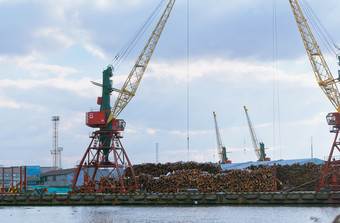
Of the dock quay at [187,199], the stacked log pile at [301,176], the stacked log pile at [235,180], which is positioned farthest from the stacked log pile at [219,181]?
the dock quay at [187,199]

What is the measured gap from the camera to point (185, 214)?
57344 millimetres

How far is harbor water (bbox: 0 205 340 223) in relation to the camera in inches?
2044

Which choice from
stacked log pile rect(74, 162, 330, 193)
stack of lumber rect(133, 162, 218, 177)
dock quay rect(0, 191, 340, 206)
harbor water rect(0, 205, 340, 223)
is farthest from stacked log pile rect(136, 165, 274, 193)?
harbor water rect(0, 205, 340, 223)

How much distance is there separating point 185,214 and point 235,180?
24.9 meters

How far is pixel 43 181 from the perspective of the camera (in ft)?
494

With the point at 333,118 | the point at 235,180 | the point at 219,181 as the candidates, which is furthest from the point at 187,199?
the point at 333,118

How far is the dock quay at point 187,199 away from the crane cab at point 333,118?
48.2 feet

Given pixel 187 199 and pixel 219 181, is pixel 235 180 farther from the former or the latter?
pixel 187 199

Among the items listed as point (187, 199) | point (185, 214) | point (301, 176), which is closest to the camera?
point (185, 214)

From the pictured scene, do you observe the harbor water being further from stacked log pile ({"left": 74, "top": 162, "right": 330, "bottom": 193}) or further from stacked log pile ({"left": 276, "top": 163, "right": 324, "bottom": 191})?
stacked log pile ({"left": 276, "top": 163, "right": 324, "bottom": 191})

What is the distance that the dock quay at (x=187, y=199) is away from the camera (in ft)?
221

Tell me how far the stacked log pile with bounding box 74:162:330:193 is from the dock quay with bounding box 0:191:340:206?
6790mm

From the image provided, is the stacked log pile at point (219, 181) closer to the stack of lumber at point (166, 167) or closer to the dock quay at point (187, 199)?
the stack of lumber at point (166, 167)

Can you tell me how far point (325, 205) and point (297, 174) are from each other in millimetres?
22039
